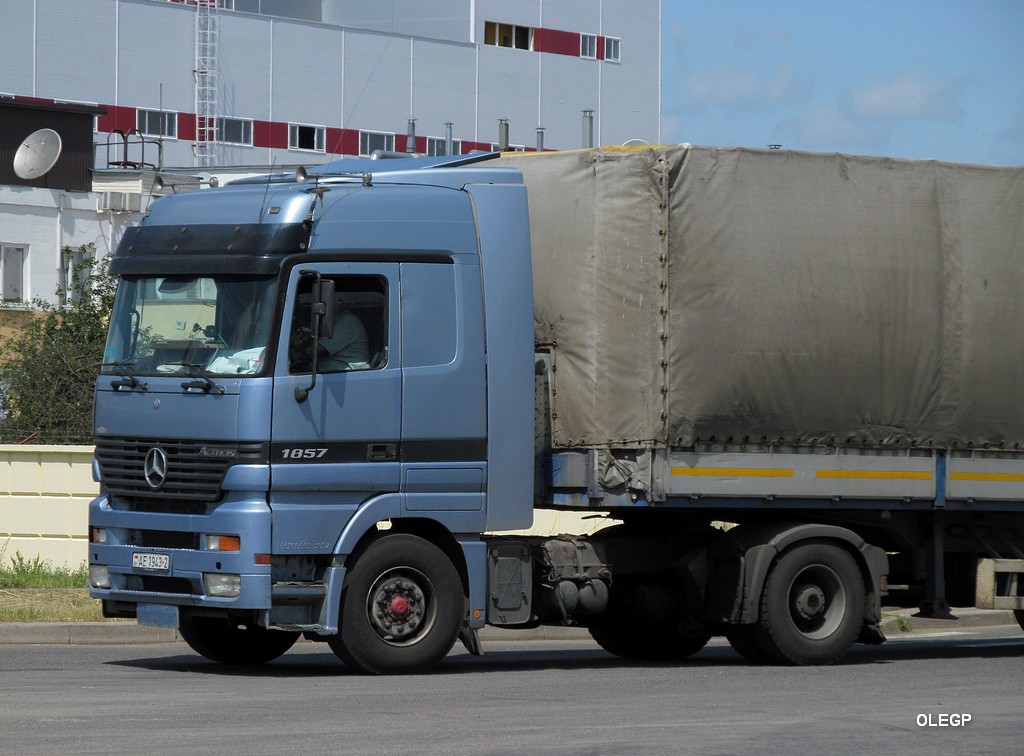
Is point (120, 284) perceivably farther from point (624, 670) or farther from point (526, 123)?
point (526, 123)

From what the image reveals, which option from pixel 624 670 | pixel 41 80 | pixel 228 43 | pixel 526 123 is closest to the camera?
pixel 624 670

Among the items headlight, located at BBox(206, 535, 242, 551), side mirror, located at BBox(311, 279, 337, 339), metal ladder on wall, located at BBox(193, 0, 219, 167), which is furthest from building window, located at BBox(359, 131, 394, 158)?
headlight, located at BBox(206, 535, 242, 551)

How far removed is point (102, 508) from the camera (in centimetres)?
1153

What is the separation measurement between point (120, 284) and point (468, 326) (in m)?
2.50

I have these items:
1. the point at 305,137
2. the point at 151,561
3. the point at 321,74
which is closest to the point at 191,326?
the point at 151,561

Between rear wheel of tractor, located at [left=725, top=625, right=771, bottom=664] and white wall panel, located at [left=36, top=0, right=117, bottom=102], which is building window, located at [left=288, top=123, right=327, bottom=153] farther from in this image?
rear wheel of tractor, located at [left=725, top=625, right=771, bottom=664]

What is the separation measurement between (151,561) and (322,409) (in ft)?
5.23

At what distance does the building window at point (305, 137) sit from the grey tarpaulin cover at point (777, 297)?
56.4 meters

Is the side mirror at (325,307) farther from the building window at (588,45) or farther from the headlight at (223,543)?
the building window at (588,45)

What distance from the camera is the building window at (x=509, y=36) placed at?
73.6m

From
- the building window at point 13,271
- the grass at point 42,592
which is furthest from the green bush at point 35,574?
the building window at point 13,271

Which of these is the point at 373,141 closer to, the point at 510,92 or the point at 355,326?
the point at 510,92

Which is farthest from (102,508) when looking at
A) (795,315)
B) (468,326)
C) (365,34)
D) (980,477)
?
(365,34)

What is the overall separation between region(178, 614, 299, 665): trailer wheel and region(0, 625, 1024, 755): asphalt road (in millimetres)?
178
